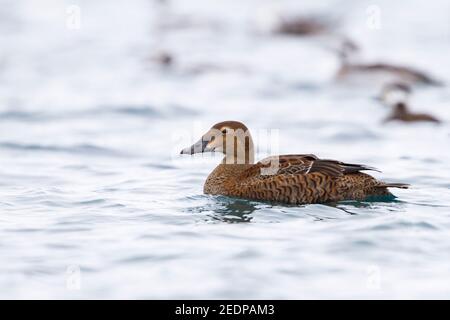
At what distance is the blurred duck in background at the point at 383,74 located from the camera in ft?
61.5

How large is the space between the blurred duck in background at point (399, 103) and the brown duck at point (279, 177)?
5.35m

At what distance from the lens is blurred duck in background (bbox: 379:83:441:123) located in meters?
15.9

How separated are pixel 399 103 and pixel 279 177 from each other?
255 inches

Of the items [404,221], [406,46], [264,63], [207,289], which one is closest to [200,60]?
[264,63]

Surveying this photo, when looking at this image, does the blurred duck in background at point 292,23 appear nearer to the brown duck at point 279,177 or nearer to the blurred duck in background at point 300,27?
the blurred duck in background at point 300,27

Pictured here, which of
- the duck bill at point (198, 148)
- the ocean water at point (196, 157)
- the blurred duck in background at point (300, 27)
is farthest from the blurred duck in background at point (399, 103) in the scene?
the duck bill at point (198, 148)

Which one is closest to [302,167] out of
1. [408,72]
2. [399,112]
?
[399,112]

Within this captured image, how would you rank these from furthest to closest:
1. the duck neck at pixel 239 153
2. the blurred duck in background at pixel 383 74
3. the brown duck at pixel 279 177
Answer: the blurred duck in background at pixel 383 74
the duck neck at pixel 239 153
the brown duck at pixel 279 177

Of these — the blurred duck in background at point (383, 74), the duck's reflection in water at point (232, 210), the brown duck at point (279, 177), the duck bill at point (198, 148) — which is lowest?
the duck's reflection in water at point (232, 210)

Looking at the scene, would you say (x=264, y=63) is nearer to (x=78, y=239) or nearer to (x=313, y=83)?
(x=313, y=83)

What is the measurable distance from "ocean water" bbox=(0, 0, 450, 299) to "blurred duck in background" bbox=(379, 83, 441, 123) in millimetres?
184

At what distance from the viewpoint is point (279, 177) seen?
1051cm

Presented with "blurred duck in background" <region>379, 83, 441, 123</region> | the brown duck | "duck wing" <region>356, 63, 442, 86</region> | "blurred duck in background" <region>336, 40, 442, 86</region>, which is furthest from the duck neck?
"duck wing" <region>356, 63, 442, 86</region>

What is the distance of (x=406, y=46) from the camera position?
22.3 metres
